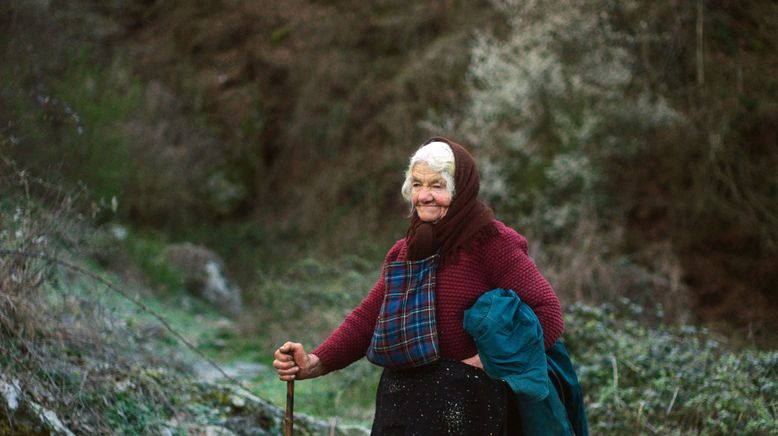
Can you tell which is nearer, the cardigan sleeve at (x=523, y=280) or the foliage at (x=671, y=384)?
the cardigan sleeve at (x=523, y=280)

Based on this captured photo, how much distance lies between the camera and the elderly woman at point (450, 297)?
2.91 meters

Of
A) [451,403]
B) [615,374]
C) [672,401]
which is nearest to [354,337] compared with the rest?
[451,403]

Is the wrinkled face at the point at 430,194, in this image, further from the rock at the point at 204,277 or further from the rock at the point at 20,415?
the rock at the point at 204,277

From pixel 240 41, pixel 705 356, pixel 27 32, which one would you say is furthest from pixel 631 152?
pixel 240 41

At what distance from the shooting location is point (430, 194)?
2984 mm

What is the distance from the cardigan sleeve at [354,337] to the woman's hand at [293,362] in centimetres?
6

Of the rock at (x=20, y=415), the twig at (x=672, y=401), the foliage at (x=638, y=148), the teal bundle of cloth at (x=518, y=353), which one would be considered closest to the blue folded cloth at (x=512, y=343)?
the teal bundle of cloth at (x=518, y=353)

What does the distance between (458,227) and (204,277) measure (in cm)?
936

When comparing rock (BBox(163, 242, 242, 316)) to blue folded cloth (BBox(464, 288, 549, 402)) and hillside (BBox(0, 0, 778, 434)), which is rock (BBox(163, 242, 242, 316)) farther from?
blue folded cloth (BBox(464, 288, 549, 402))

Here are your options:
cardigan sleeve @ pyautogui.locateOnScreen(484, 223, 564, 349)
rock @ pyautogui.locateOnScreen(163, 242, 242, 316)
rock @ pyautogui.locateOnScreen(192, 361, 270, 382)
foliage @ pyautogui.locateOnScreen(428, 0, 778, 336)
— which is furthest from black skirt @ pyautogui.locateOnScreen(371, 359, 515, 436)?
rock @ pyautogui.locateOnScreen(163, 242, 242, 316)

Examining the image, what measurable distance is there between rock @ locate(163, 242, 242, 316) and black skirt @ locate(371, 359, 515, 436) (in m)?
8.92

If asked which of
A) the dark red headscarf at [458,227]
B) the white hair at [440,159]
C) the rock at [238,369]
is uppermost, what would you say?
the white hair at [440,159]

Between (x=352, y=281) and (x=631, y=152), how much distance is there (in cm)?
388

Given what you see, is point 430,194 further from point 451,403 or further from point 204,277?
point 204,277
